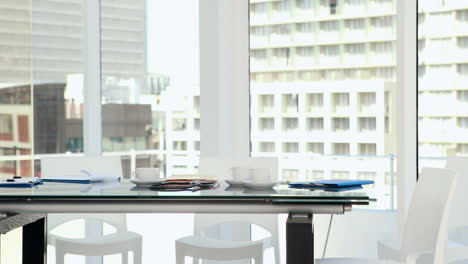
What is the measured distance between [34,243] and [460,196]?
95.6 inches

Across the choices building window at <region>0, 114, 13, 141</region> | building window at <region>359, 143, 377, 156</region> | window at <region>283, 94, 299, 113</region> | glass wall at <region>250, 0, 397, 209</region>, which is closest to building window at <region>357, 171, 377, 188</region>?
glass wall at <region>250, 0, 397, 209</region>

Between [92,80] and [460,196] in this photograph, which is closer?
[460,196]

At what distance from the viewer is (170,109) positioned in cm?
486

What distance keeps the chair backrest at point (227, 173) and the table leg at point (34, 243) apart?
0.99 m

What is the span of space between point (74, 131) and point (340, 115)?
2.00 m

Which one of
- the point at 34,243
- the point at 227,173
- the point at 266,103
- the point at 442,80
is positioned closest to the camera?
the point at 34,243

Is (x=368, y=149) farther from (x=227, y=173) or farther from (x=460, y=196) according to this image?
(x=227, y=173)

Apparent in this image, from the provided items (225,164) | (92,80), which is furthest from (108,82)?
(225,164)

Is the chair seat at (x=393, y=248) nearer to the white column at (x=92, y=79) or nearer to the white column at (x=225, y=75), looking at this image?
the white column at (x=225, y=75)

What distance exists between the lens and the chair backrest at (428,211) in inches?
109

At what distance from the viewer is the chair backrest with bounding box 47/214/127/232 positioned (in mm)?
4012

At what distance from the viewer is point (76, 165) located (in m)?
4.00

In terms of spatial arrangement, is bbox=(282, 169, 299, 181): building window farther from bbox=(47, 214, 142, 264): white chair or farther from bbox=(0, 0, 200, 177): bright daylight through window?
bbox=(47, 214, 142, 264): white chair

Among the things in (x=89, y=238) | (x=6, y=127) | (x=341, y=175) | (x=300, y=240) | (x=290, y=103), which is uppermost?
(x=290, y=103)
